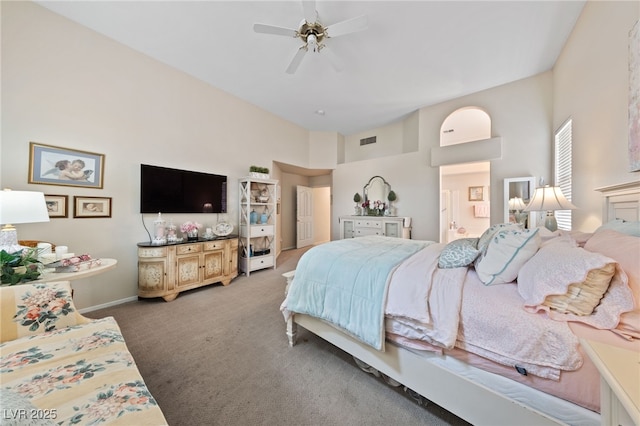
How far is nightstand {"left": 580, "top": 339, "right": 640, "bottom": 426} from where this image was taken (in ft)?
1.47

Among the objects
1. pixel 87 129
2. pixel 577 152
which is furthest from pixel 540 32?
pixel 87 129

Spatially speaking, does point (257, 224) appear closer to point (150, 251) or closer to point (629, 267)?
point (150, 251)

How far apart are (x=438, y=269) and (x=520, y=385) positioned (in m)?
0.60

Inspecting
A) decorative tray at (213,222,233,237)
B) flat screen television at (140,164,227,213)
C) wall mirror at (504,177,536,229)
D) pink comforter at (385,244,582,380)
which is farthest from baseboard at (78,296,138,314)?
wall mirror at (504,177,536,229)

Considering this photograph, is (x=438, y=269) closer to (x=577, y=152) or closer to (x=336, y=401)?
(x=336, y=401)

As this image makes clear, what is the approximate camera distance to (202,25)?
2.34 m

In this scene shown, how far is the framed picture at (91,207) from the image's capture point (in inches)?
92.3

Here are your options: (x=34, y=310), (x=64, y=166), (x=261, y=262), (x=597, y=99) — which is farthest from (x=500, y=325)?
(x=64, y=166)

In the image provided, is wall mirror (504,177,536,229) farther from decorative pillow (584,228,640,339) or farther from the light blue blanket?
the light blue blanket

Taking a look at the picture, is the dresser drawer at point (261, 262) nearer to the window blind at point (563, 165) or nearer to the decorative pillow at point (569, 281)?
the decorative pillow at point (569, 281)

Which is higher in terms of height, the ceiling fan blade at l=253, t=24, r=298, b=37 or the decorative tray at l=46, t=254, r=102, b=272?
the ceiling fan blade at l=253, t=24, r=298, b=37

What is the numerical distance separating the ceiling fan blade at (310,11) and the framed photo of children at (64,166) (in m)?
2.76

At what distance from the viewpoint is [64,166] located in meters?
2.27

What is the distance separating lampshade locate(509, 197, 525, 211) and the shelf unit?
4.05 meters
